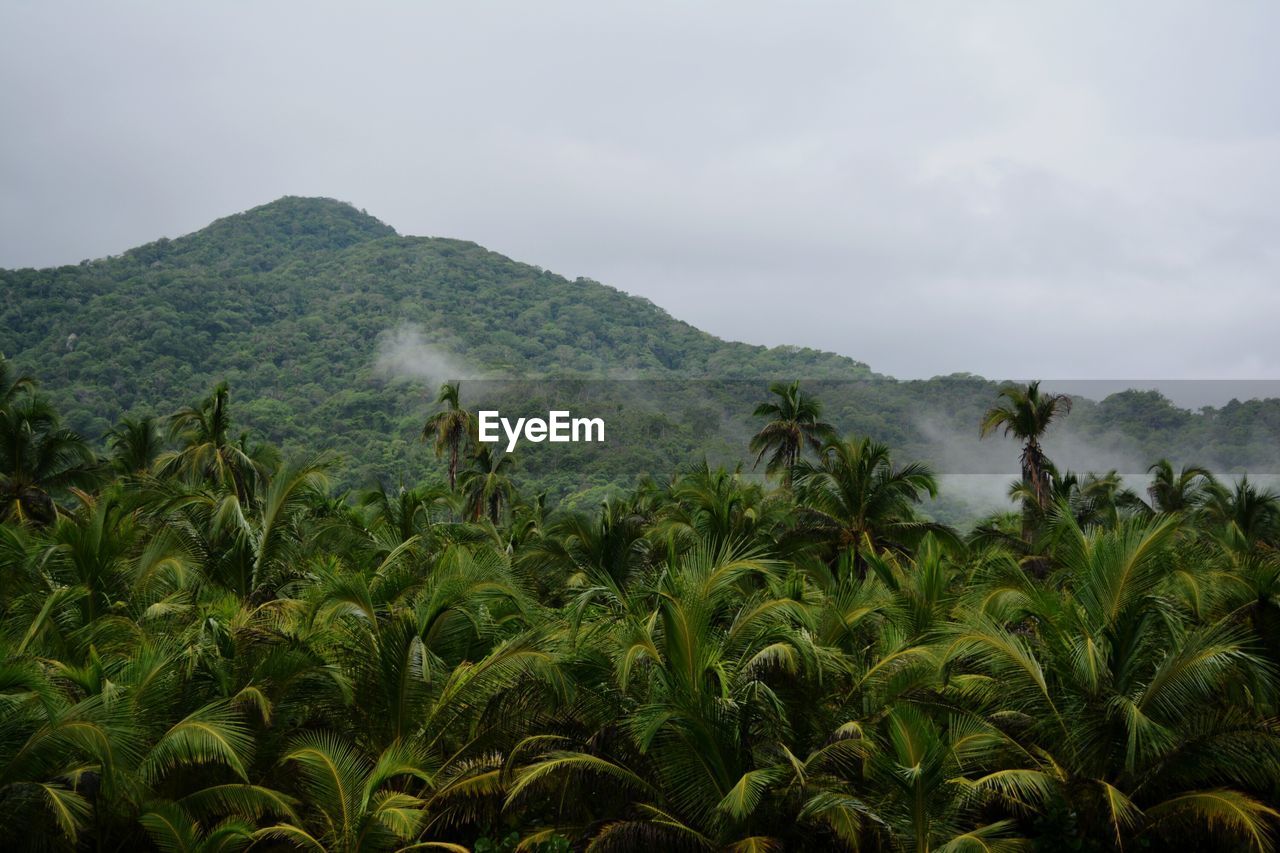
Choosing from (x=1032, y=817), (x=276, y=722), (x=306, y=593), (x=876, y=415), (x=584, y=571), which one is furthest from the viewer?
(x=876, y=415)

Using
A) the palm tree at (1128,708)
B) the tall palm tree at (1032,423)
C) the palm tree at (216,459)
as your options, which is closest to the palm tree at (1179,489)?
the tall palm tree at (1032,423)

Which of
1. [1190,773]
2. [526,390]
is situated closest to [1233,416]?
[526,390]

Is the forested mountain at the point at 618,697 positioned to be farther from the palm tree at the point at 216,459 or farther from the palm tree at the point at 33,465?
the palm tree at the point at 33,465

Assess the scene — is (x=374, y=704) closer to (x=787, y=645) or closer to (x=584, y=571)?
(x=787, y=645)

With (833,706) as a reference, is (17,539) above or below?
above

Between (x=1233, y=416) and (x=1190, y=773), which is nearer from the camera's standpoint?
(x=1190, y=773)

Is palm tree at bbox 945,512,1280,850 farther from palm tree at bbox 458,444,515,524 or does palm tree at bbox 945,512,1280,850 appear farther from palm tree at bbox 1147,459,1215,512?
palm tree at bbox 458,444,515,524
